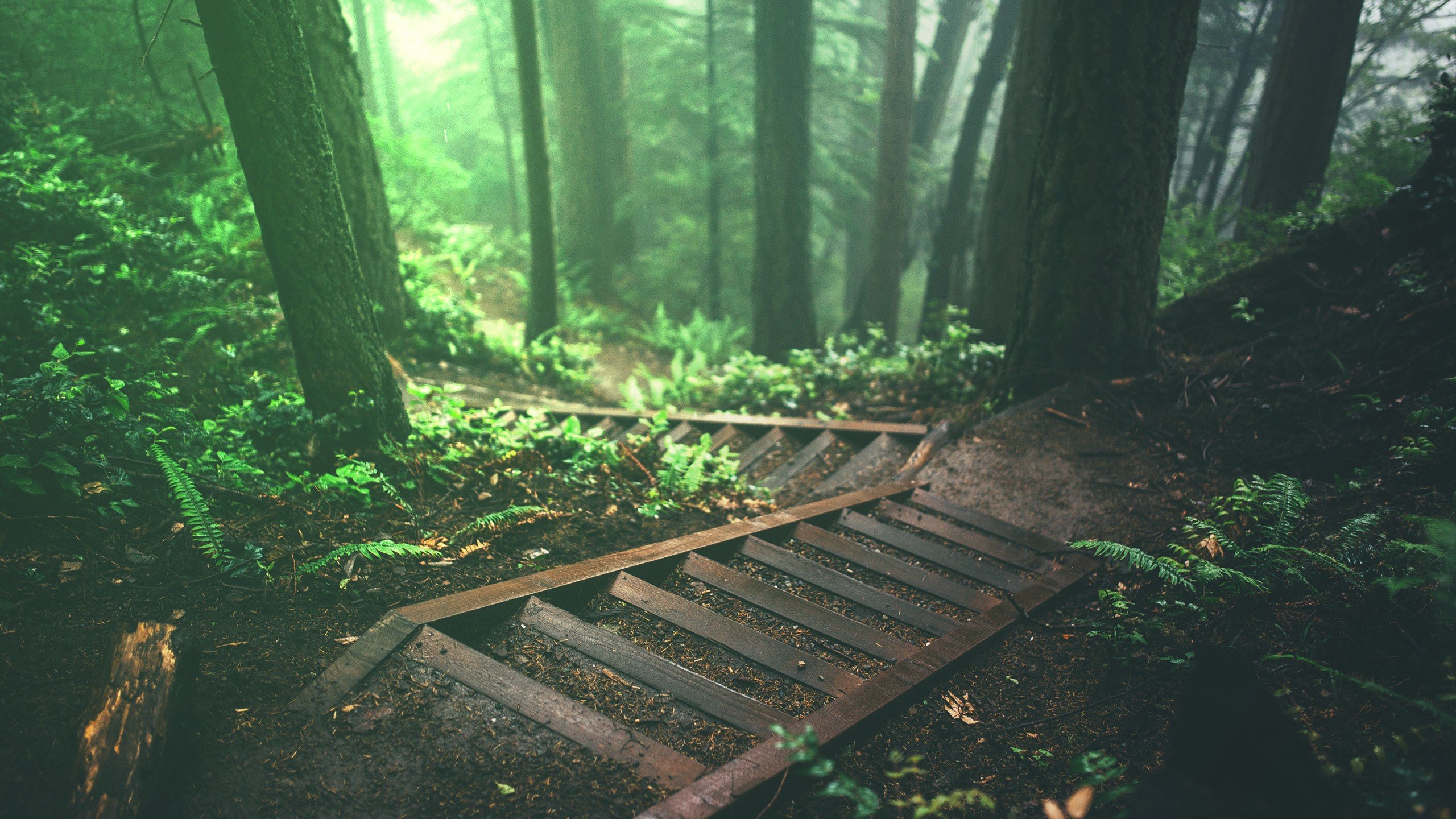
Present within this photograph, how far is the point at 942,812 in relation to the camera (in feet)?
7.69

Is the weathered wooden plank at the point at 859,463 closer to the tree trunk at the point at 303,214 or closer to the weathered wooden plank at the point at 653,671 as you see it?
the weathered wooden plank at the point at 653,671

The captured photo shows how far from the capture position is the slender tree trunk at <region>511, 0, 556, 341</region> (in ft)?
30.6

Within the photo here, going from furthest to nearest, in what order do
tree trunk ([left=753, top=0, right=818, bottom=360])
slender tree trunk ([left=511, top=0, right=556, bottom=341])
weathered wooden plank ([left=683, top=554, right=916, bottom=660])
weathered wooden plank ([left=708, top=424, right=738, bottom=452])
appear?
tree trunk ([left=753, top=0, right=818, bottom=360]) → slender tree trunk ([left=511, top=0, right=556, bottom=341]) → weathered wooden plank ([left=708, top=424, right=738, bottom=452]) → weathered wooden plank ([left=683, top=554, right=916, bottom=660])

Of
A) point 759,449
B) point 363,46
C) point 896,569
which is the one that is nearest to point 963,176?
point 759,449

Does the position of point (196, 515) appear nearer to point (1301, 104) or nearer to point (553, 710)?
point (553, 710)

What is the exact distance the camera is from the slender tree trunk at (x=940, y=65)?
1512cm

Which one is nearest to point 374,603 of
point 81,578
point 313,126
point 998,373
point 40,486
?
point 81,578

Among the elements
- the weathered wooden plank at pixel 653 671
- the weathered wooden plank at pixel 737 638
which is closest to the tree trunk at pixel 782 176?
the weathered wooden plank at pixel 737 638

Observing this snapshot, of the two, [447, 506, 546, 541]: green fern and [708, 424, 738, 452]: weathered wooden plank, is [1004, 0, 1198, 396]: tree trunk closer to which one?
[708, 424, 738, 452]: weathered wooden plank

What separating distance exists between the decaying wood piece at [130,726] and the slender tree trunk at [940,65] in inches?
621

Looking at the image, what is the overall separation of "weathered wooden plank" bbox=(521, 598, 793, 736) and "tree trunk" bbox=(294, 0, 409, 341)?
5.19 metres

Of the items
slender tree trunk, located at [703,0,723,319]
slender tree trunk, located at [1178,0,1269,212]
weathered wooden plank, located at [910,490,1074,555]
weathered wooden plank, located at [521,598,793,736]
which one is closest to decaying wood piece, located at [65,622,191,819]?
weathered wooden plank, located at [521,598,793,736]

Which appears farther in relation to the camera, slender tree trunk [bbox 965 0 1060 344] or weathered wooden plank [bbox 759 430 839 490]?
slender tree trunk [bbox 965 0 1060 344]

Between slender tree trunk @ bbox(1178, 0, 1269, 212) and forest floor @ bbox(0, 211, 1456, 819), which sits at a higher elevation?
slender tree trunk @ bbox(1178, 0, 1269, 212)
